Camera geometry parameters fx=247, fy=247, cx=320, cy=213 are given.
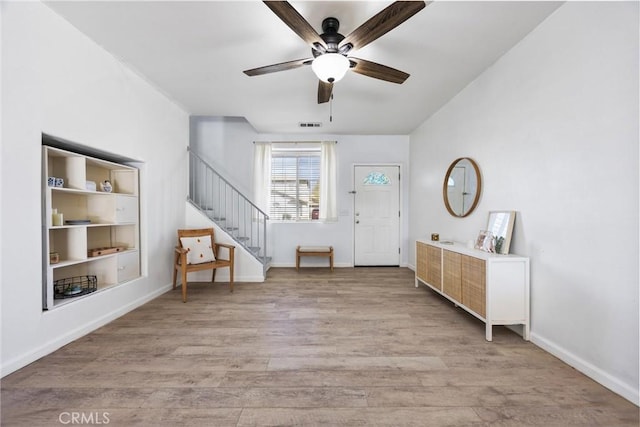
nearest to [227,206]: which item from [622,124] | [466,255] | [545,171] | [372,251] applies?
[372,251]

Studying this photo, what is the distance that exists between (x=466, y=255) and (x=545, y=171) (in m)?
0.97

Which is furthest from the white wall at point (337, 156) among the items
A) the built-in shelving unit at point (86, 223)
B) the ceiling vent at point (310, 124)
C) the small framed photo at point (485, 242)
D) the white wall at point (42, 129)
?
the small framed photo at point (485, 242)

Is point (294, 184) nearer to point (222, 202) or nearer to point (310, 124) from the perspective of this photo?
point (310, 124)

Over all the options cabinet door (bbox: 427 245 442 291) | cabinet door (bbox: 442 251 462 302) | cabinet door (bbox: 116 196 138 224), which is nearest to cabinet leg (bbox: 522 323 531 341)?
cabinet door (bbox: 442 251 462 302)

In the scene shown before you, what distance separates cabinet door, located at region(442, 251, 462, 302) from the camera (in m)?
2.61

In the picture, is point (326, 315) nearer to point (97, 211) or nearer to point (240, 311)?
point (240, 311)

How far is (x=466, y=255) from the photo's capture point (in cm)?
249

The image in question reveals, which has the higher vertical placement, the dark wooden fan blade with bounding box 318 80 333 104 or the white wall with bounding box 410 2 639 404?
the dark wooden fan blade with bounding box 318 80 333 104

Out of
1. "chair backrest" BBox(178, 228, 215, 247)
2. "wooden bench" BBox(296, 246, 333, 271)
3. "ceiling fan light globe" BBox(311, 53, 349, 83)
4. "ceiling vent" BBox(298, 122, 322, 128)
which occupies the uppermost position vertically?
"ceiling vent" BBox(298, 122, 322, 128)

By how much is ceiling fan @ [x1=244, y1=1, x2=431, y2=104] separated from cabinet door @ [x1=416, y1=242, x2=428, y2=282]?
2212 millimetres

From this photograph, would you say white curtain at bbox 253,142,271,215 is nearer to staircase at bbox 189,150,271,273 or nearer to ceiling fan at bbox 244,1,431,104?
staircase at bbox 189,150,271,273

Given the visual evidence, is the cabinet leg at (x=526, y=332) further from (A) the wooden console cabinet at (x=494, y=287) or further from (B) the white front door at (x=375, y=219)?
(B) the white front door at (x=375, y=219)

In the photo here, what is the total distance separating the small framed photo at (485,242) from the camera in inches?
94.7

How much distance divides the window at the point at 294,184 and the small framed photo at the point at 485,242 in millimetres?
3015
